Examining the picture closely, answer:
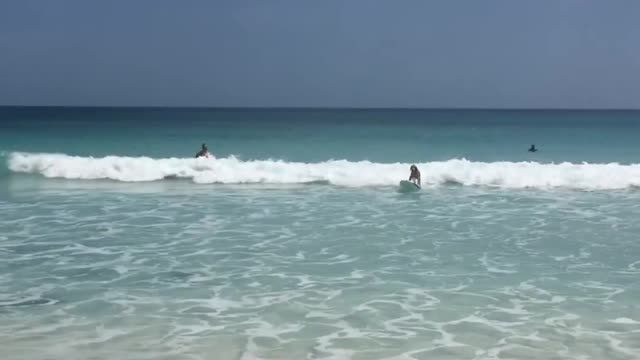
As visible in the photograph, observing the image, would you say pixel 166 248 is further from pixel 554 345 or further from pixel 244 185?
pixel 244 185

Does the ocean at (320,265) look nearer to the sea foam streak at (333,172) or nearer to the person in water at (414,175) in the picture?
the sea foam streak at (333,172)

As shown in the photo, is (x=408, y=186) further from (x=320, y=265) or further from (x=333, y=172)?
(x=320, y=265)

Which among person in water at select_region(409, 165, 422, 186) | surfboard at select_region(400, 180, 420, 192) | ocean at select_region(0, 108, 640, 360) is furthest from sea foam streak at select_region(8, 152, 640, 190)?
person in water at select_region(409, 165, 422, 186)

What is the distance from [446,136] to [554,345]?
5265 centimetres

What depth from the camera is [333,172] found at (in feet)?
83.5

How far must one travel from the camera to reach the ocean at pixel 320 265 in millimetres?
7875

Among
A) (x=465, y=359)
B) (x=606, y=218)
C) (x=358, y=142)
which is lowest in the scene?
(x=465, y=359)

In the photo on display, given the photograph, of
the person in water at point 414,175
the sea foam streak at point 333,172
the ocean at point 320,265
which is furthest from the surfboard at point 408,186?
the sea foam streak at point 333,172

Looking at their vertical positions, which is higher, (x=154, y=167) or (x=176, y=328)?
(x=154, y=167)

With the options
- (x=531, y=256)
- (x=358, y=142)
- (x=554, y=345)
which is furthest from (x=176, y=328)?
(x=358, y=142)

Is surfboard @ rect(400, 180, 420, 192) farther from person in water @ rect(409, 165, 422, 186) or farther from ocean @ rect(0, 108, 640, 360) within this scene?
ocean @ rect(0, 108, 640, 360)

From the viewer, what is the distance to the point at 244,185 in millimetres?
23250

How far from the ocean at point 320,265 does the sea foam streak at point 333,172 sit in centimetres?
15

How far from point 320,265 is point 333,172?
14030 mm
